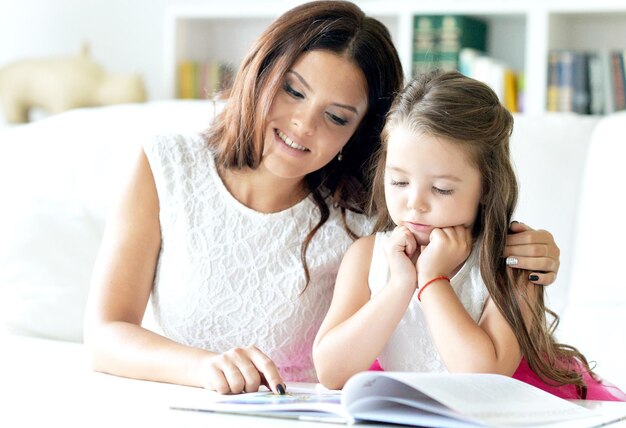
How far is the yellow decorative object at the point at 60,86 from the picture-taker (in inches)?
154

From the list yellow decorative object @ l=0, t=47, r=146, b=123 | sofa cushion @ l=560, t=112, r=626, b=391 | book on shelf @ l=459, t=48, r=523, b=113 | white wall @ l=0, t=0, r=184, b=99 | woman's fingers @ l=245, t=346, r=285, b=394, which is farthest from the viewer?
white wall @ l=0, t=0, r=184, b=99

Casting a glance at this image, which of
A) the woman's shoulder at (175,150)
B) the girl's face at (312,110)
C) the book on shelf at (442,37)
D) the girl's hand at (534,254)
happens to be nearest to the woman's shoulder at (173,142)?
the woman's shoulder at (175,150)

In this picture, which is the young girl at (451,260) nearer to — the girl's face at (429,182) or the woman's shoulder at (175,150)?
the girl's face at (429,182)

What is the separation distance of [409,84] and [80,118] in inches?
47.5

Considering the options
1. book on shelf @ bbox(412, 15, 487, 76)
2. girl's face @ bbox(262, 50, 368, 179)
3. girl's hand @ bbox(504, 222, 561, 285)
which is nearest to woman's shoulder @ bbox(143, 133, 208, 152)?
girl's face @ bbox(262, 50, 368, 179)

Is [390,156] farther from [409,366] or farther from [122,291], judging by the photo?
[122,291]

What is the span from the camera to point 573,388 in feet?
5.02

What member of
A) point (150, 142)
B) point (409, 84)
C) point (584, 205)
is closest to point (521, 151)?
point (584, 205)

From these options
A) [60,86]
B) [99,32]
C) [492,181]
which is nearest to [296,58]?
[492,181]

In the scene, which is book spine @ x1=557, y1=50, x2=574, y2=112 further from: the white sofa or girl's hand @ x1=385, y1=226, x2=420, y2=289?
girl's hand @ x1=385, y1=226, x2=420, y2=289

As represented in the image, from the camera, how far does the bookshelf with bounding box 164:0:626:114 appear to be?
11.8ft

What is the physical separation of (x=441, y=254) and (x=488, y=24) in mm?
2734

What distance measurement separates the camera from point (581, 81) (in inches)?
142

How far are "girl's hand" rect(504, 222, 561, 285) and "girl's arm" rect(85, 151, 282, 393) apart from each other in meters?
0.42
